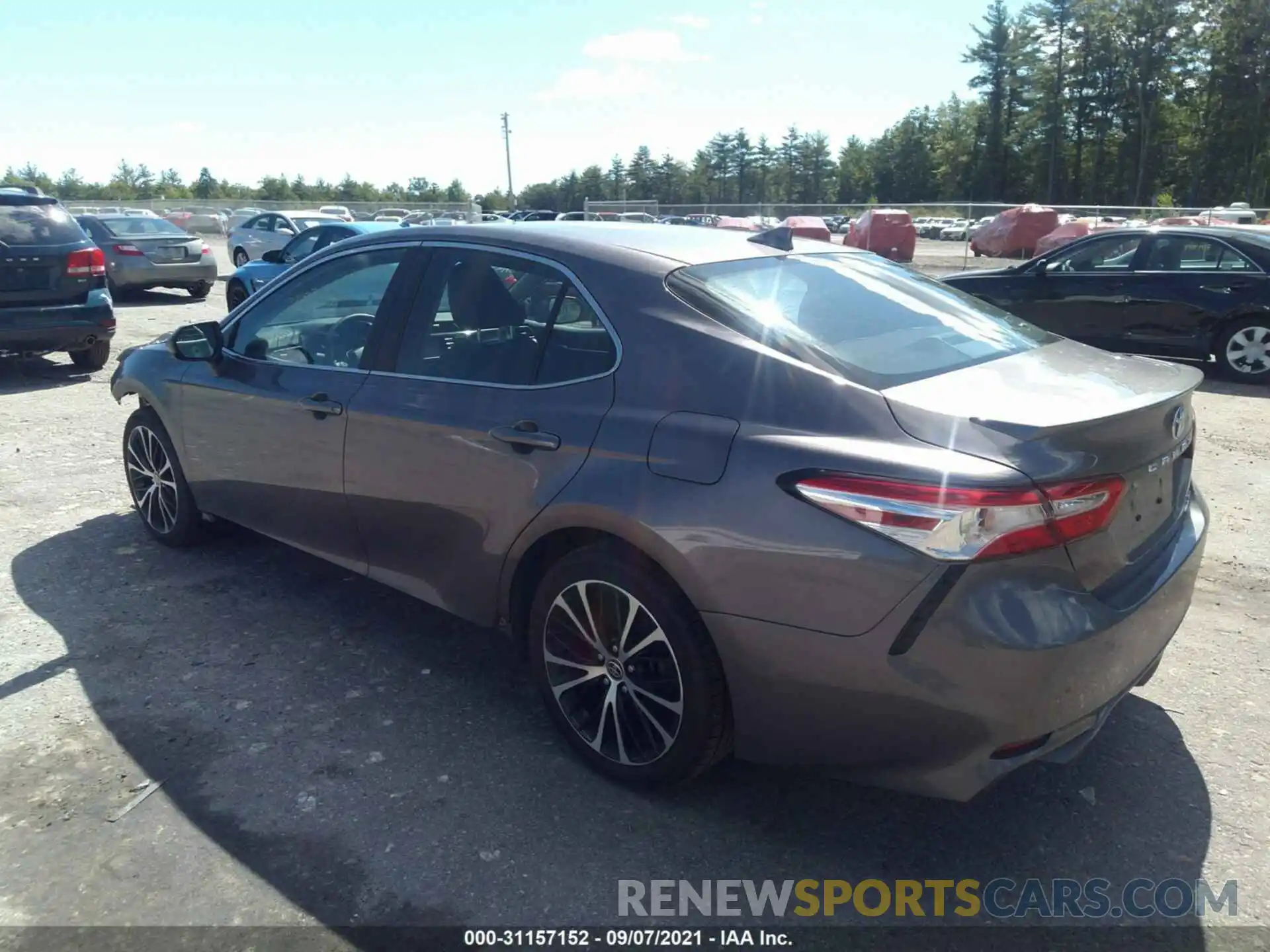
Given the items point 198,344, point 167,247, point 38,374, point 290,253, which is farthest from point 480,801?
point 167,247

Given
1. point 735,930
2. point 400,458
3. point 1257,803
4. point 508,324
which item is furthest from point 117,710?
point 1257,803

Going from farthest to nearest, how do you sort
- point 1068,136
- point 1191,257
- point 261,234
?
1. point 1068,136
2. point 261,234
3. point 1191,257

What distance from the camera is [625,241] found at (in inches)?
137

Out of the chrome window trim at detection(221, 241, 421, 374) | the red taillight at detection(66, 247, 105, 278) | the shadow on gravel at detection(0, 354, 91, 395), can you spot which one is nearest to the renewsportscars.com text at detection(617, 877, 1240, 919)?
the chrome window trim at detection(221, 241, 421, 374)

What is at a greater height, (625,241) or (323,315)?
(625,241)

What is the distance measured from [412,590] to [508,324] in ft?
3.56

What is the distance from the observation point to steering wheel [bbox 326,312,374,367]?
4.00m

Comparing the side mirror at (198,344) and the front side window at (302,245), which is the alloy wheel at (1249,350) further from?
the front side window at (302,245)

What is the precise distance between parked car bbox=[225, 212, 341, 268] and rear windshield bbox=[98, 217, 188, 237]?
5.64 metres

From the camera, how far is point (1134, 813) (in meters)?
3.06

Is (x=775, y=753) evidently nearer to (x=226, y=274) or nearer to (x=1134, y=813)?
(x=1134, y=813)

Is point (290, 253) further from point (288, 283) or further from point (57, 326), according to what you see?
point (288, 283)

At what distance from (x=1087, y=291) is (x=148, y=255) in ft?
47.2

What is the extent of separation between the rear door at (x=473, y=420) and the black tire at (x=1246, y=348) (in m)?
8.99
